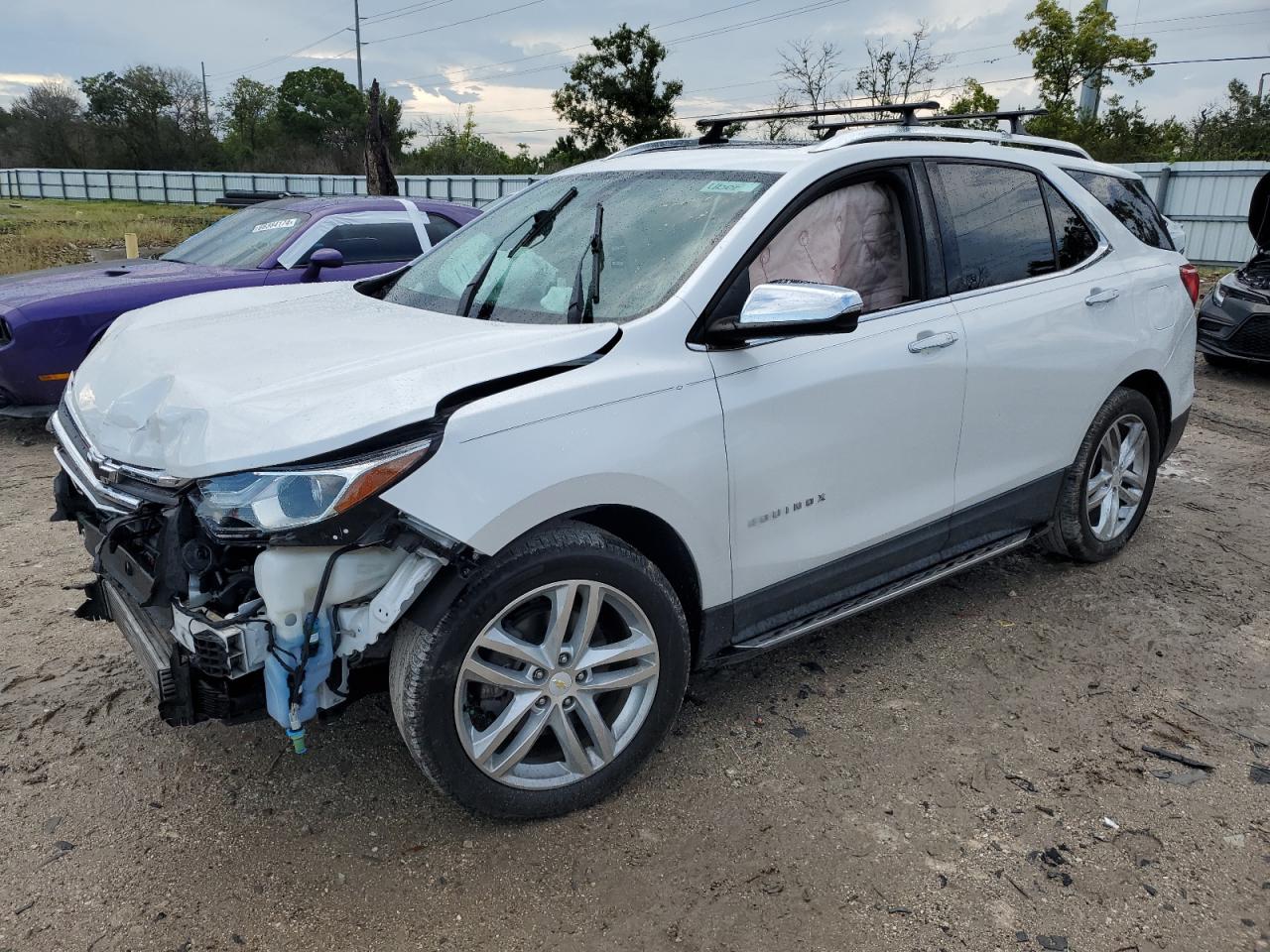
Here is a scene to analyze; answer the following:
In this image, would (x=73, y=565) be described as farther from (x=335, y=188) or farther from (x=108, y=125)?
(x=108, y=125)

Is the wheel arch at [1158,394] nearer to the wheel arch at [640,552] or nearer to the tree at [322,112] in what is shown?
the wheel arch at [640,552]

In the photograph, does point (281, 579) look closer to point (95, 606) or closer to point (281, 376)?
point (281, 376)

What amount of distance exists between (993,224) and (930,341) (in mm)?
731

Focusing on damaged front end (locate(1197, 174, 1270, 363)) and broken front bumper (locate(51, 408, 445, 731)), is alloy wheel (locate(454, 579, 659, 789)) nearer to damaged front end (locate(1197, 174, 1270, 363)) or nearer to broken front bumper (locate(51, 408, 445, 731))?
broken front bumper (locate(51, 408, 445, 731))

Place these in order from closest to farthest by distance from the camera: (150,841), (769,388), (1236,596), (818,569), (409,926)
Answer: (409,926)
(150,841)
(769,388)
(818,569)
(1236,596)

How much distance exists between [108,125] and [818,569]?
70.7 metres

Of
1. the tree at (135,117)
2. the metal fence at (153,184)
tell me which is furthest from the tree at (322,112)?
the metal fence at (153,184)

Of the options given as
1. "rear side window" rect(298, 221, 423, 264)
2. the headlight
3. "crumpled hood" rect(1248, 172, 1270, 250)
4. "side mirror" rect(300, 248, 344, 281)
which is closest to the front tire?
the headlight

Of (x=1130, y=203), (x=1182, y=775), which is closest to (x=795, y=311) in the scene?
(x=1182, y=775)

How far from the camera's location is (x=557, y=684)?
264cm

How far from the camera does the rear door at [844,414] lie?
2.91 m

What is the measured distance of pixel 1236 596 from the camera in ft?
14.1

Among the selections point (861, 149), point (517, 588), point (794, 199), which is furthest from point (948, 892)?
point (861, 149)

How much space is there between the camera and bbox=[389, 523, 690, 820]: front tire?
2.44m
